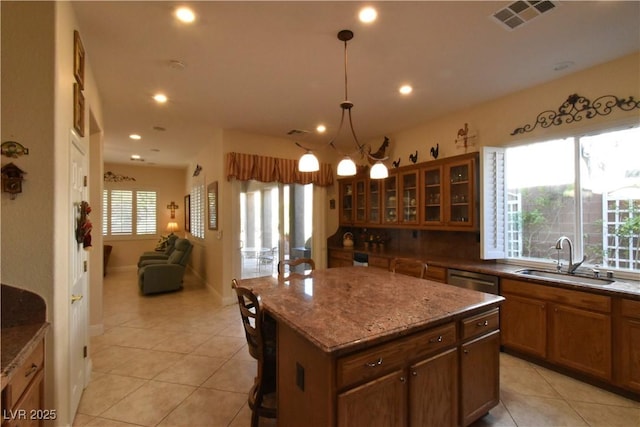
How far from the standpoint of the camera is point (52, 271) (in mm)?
1615

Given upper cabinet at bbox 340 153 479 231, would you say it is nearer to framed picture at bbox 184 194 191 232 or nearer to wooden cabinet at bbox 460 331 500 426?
wooden cabinet at bbox 460 331 500 426

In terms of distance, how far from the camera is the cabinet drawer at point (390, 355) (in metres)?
1.38

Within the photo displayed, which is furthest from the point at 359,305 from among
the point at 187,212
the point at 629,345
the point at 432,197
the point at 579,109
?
the point at 187,212

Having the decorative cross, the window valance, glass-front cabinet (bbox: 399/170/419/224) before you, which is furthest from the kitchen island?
the decorative cross

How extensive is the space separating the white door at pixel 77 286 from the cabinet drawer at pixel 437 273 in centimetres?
350

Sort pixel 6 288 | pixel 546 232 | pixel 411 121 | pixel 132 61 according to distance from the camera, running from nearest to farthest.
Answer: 1. pixel 6 288
2. pixel 132 61
3. pixel 546 232
4. pixel 411 121

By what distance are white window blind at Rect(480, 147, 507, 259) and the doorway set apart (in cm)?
303

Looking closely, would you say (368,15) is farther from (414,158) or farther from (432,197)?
(414,158)

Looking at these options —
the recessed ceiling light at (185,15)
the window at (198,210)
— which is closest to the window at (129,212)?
the window at (198,210)

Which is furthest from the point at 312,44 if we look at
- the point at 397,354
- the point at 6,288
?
the point at 6,288

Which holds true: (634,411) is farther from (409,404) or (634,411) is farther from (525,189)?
(525,189)

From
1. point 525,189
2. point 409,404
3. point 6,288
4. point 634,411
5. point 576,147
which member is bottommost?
point 634,411

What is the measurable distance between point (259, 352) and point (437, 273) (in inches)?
98.2

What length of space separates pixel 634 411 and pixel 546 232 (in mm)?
1708
